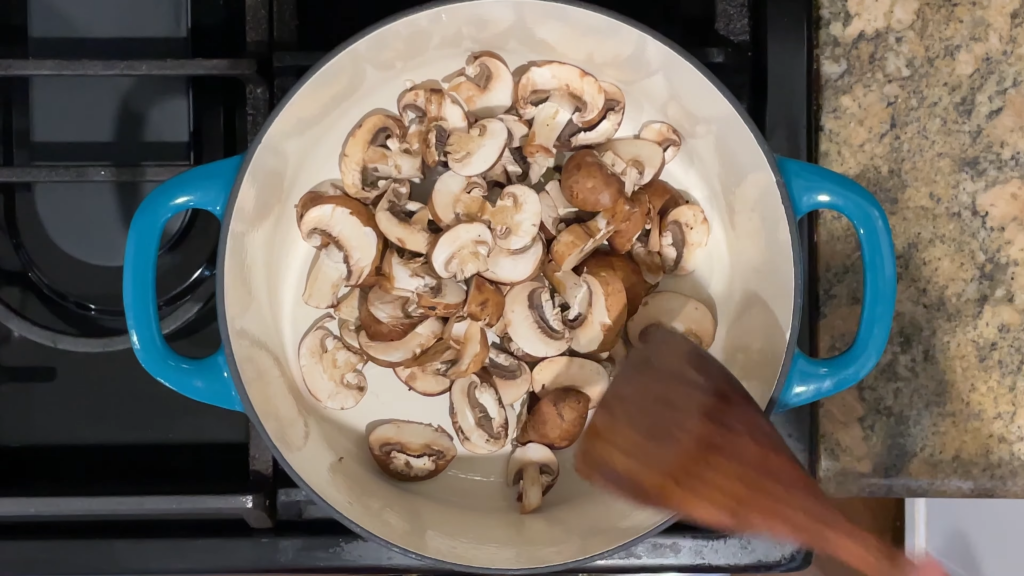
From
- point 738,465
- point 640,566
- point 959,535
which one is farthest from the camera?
Result: point 959,535

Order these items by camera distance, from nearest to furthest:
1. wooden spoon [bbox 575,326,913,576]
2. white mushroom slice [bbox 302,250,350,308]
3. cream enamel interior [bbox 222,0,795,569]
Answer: wooden spoon [bbox 575,326,913,576] → cream enamel interior [bbox 222,0,795,569] → white mushroom slice [bbox 302,250,350,308]

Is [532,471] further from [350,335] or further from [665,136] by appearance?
[665,136]

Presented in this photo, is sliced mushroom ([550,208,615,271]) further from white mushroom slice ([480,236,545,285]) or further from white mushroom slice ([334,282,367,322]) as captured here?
white mushroom slice ([334,282,367,322])

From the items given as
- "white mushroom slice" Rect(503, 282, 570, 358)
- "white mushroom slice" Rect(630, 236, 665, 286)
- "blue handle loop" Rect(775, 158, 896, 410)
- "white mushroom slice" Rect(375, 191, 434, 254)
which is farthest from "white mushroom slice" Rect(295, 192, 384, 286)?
"blue handle loop" Rect(775, 158, 896, 410)

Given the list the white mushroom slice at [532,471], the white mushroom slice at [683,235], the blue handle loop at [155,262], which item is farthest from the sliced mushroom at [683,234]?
the blue handle loop at [155,262]


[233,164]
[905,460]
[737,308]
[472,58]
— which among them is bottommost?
[905,460]

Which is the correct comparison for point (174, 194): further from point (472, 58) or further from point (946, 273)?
point (946, 273)

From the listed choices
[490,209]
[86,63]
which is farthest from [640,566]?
[86,63]
